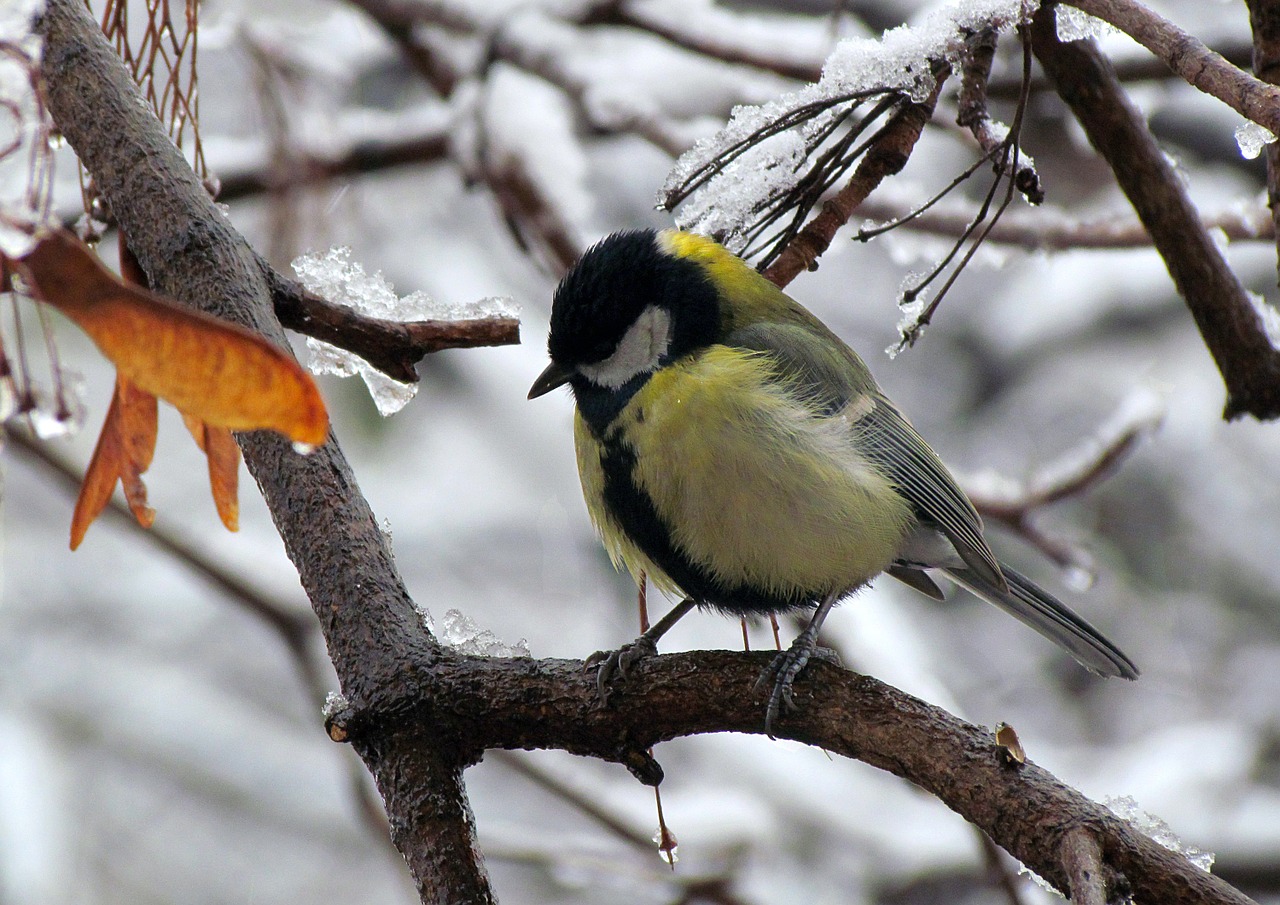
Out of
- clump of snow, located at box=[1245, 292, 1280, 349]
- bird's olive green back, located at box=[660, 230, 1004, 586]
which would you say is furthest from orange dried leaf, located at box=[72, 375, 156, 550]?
clump of snow, located at box=[1245, 292, 1280, 349]

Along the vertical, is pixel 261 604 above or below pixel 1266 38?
below

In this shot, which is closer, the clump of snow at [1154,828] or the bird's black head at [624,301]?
the clump of snow at [1154,828]

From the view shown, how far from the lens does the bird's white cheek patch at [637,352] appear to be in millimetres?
2016

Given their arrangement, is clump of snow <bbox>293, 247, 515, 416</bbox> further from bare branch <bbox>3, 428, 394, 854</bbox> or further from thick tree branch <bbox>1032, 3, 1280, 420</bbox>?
bare branch <bbox>3, 428, 394, 854</bbox>

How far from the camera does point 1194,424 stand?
223 inches

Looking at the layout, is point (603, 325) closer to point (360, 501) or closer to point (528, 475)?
point (360, 501)

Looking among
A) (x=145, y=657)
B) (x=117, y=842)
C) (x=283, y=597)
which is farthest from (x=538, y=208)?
(x=117, y=842)

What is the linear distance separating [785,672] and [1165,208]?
91cm

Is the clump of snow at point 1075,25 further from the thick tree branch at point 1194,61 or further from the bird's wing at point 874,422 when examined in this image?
the bird's wing at point 874,422

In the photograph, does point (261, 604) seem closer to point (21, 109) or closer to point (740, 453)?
point (740, 453)

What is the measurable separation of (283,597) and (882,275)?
409 cm

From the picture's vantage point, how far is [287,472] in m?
1.32

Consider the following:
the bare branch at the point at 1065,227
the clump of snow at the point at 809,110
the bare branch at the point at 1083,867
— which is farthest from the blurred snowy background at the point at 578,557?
the bare branch at the point at 1083,867

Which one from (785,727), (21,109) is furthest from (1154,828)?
(21,109)
